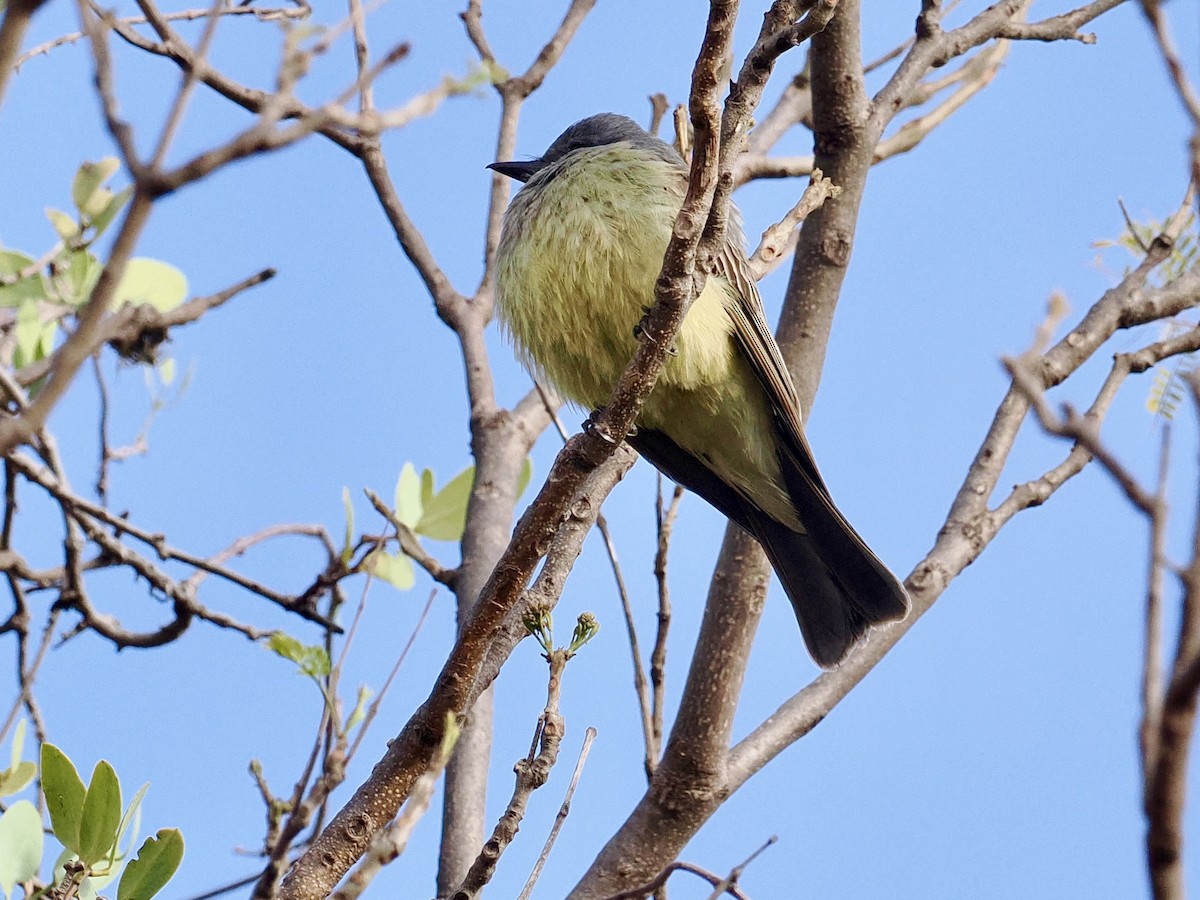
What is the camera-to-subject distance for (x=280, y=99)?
50.5 inches

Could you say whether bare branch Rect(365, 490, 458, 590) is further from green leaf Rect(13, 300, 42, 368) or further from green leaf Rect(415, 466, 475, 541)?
green leaf Rect(13, 300, 42, 368)

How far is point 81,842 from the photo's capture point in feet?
8.86

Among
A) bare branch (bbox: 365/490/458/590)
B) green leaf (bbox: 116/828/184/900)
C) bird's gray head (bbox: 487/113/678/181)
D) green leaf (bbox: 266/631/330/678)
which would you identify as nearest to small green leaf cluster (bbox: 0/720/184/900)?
green leaf (bbox: 116/828/184/900)

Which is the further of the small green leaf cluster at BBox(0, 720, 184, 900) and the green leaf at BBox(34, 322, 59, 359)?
the green leaf at BBox(34, 322, 59, 359)

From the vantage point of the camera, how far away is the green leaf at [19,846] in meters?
2.73

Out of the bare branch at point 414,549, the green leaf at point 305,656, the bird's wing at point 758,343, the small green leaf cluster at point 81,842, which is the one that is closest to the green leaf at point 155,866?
the small green leaf cluster at point 81,842

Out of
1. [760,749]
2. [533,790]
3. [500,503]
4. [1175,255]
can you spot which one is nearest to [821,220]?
[1175,255]

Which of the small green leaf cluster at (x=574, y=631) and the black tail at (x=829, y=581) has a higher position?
the black tail at (x=829, y=581)

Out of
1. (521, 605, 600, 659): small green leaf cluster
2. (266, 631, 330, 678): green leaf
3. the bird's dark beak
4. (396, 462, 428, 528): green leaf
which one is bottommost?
(266, 631, 330, 678): green leaf

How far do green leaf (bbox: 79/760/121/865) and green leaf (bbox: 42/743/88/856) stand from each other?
0.05 ft

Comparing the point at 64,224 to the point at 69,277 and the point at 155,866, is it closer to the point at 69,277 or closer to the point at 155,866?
the point at 69,277

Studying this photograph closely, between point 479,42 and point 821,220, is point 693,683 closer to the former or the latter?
point 821,220

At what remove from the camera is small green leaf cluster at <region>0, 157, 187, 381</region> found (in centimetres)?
411

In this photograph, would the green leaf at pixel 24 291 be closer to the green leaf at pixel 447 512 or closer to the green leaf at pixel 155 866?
the green leaf at pixel 447 512
